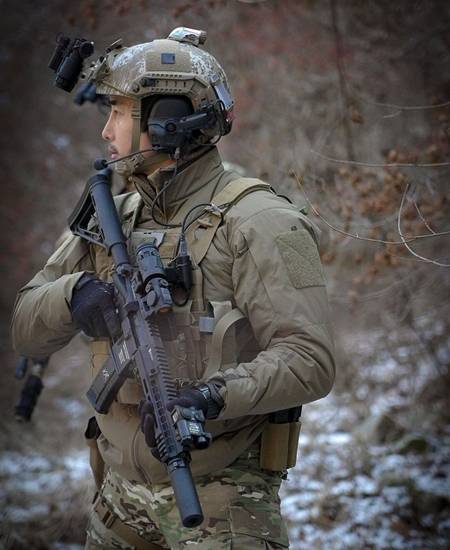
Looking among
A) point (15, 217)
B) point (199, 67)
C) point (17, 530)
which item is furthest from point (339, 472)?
point (15, 217)

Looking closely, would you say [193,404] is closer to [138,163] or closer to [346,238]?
[138,163]

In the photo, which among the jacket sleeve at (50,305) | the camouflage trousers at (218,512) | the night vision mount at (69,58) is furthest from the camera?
the night vision mount at (69,58)

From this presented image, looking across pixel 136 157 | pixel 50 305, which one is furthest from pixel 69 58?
pixel 50 305

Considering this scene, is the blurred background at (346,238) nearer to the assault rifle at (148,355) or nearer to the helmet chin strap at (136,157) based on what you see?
the helmet chin strap at (136,157)

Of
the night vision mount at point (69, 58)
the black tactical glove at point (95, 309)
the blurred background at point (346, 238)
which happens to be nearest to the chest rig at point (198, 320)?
the black tactical glove at point (95, 309)

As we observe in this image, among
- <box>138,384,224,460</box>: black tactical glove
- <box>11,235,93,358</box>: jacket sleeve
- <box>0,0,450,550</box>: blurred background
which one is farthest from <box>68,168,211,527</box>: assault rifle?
<box>0,0,450,550</box>: blurred background

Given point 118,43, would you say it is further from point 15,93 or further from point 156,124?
point 15,93

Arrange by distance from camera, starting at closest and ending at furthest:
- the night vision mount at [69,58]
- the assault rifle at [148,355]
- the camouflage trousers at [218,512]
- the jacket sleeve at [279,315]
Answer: the assault rifle at [148,355] → the jacket sleeve at [279,315] → the camouflage trousers at [218,512] → the night vision mount at [69,58]

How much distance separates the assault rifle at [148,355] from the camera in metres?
2.30

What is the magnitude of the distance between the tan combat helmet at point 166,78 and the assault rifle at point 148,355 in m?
0.40

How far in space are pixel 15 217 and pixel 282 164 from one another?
218 inches

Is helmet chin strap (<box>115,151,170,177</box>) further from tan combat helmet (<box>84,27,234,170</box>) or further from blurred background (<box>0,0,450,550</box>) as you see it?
blurred background (<box>0,0,450,550</box>)

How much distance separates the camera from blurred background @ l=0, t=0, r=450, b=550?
5.04m

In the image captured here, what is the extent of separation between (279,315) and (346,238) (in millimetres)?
2726
